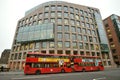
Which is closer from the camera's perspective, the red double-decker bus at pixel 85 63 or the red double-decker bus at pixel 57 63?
the red double-decker bus at pixel 57 63

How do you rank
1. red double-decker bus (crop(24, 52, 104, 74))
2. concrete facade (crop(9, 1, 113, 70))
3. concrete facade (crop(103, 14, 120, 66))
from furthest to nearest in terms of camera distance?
1. concrete facade (crop(103, 14, 120, 66))
2. concrete facade (crop(9, 1, 113, 70))
3. red double-decker bus (crop(24, 52, 104, 74))

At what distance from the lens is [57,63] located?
74.5 ft

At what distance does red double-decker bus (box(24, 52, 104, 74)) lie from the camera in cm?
2055

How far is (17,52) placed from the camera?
49.5 m

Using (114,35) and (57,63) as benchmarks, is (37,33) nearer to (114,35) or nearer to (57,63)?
(57,63)

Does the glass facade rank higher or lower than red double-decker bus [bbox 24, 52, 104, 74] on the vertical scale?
higher

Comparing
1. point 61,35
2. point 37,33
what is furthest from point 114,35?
point 37,33

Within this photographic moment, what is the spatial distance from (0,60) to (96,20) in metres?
69.6

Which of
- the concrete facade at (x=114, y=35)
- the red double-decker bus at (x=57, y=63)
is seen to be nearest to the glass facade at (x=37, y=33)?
the red double-decker bus at (x=57, y=63)

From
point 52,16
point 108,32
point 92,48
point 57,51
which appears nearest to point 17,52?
point 57,51

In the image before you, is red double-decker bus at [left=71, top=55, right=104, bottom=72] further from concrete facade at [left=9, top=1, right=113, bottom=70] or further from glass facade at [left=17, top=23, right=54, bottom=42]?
glass facade at [left=17, top=23, right=54, bottom=42]

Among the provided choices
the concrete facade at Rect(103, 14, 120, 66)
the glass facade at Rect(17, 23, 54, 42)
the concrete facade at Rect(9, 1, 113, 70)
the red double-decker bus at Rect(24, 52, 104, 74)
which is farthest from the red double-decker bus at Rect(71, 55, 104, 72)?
the concrete facade at Rect(103, 14, 120, 66)

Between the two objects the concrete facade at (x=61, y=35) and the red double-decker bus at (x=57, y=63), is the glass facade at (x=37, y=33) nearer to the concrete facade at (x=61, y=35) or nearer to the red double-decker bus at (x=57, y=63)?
the concrete facade at (x=61, y=35)

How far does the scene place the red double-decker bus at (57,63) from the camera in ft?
67.4
